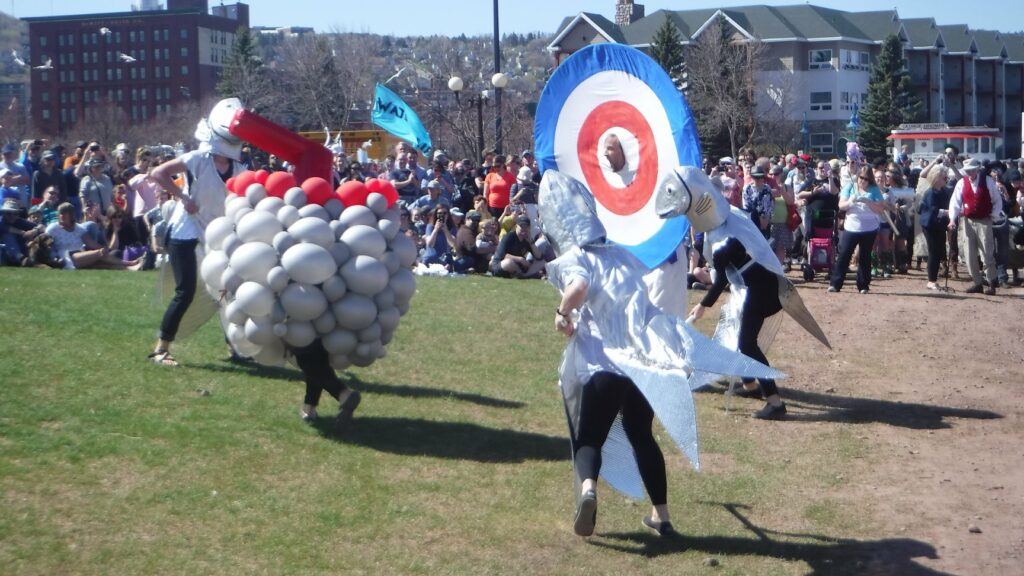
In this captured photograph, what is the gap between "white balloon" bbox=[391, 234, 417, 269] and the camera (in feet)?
26.5

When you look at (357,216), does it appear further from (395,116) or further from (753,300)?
(395,116)

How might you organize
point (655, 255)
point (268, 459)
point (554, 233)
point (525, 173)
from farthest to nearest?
point (525, 173), point (655, 255), point (268, 459), point (554, 233)

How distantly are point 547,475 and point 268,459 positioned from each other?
1833mm

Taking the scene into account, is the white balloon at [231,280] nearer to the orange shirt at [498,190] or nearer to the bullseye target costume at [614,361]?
the bullseye target costume at [614,361]

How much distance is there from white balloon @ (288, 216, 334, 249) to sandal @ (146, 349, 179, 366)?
2515 mm

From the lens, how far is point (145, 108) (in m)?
99.1

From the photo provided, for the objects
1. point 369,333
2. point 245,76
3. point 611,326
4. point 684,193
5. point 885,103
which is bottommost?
point 369,333

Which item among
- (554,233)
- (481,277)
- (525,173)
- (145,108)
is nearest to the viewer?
(554,233)

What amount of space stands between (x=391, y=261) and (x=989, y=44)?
10196 centimetres

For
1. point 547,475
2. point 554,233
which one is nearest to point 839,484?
point 547,475

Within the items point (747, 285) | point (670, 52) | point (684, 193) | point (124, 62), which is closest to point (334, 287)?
point (684, 193)

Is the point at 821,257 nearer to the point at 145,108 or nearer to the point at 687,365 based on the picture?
the point at 687,365

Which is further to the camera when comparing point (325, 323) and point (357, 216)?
point (357, 216)

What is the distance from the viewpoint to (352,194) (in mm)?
8094
